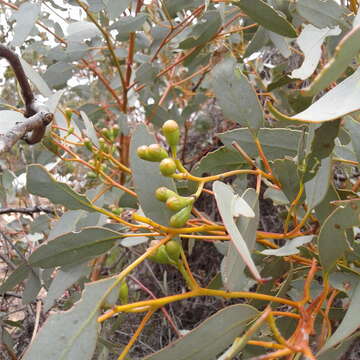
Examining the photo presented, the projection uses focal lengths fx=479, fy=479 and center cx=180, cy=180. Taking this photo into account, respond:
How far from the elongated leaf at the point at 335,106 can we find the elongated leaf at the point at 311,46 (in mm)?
108

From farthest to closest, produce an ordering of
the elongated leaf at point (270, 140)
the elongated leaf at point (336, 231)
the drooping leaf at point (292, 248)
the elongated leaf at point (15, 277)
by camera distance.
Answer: the elongated leaf at point (15, 277) → the elongated leaf at point (270, 140) → the drooping leaf at point (292, 248) → the elongated leaf at point (336, 231)

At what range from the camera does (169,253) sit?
1.86 feet

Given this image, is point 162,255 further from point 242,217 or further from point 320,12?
point 320,12

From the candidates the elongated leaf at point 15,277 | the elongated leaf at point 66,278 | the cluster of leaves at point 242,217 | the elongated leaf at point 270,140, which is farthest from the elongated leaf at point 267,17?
the elongated leaf at point 15,277

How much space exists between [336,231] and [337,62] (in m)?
0.25

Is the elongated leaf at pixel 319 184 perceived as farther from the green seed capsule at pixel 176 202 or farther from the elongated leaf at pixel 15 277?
the elongated leaf at pixel 15 277

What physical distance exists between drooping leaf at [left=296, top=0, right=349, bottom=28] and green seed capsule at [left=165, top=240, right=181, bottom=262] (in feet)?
1.43

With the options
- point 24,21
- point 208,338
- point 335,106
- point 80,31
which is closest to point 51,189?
point 208,338

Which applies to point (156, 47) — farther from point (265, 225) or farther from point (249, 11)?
point (265, 225)

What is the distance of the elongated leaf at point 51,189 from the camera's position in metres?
0.68

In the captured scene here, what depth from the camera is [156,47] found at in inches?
53.8

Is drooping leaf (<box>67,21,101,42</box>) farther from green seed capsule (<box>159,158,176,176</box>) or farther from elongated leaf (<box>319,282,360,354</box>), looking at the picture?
elongated leaf (<box>319,282,360,354</box>)

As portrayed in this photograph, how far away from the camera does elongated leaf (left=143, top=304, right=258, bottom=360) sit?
567mm

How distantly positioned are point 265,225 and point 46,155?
2.67 feet
